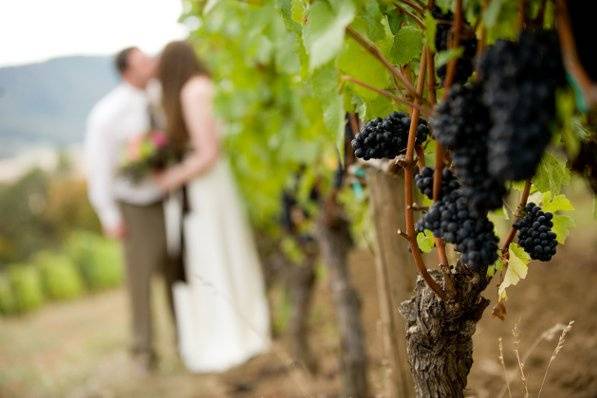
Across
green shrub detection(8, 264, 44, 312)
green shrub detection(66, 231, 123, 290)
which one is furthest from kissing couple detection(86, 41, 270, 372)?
green shrub detection(66, 231, 123, 290)

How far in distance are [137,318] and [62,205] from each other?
300 inches

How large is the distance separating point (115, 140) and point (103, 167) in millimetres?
240

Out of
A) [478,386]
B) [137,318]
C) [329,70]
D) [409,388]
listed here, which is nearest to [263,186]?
[137,318]

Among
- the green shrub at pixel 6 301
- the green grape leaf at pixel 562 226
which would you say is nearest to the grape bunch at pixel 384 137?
the green grape leaf at pixel 562 226

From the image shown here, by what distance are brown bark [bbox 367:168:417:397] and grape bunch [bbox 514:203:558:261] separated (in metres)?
0.56

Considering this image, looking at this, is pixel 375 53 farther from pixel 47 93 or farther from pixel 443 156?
pixel 47 93

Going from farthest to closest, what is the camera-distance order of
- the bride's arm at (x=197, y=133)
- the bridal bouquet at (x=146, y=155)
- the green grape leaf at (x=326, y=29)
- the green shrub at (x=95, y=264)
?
the green shrub at (x=95, y=264) → the bridal bouquet at (x=146, y=155) → the bride's arm at (x=197, y=133) → the green grape leaf at (x=326, y=29)

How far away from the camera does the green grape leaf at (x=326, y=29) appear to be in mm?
909

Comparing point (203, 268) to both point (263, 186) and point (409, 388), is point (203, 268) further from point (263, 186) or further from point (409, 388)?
point (409, 388)

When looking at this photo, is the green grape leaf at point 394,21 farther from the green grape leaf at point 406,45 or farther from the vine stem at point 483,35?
the vine stem at point 483,35

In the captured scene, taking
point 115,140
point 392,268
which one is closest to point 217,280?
point 115,140

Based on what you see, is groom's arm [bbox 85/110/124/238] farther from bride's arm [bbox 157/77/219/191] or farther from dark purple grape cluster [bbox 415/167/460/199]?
dark purple grape cluster [bbox 415/167/460/199]

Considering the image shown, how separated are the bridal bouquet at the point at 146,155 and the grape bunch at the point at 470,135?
3806 millimetres

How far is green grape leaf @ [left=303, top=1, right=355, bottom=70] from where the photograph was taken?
2.98ft
